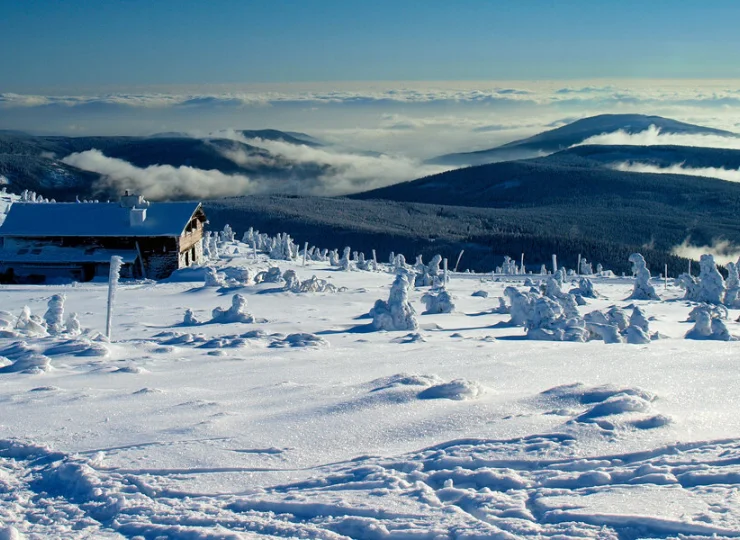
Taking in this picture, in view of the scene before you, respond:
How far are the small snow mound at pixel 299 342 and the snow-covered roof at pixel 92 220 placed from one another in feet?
69.6

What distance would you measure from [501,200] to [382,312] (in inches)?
6935

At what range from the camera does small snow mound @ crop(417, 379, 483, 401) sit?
27.7 ft

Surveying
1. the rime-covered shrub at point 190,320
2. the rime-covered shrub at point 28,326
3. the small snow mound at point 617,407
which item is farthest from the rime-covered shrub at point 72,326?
the small snow mound at point 617,407

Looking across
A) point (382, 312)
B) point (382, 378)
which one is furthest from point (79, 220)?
point (382, 378)

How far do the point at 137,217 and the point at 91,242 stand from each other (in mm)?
2202

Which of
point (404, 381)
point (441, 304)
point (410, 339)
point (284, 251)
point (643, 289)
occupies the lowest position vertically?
point (284, 251)

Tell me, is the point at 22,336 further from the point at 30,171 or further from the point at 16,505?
the point at 30,171

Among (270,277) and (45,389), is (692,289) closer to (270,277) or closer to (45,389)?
(270,277)

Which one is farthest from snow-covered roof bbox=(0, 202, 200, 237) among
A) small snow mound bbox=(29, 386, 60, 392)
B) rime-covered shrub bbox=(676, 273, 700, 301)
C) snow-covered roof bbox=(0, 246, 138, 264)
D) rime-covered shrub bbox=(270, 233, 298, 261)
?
small snow mound bbox=(29, 386, 60, 392)

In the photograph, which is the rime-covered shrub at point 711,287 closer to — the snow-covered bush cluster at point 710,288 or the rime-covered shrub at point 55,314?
the snow-covered bush cluster at point 710,288

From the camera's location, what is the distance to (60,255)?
33.8 metres

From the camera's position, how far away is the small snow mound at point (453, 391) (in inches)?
332

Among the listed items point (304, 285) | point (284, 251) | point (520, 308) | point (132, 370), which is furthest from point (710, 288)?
point (284, 251)

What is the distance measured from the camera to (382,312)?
17359 millimetres
